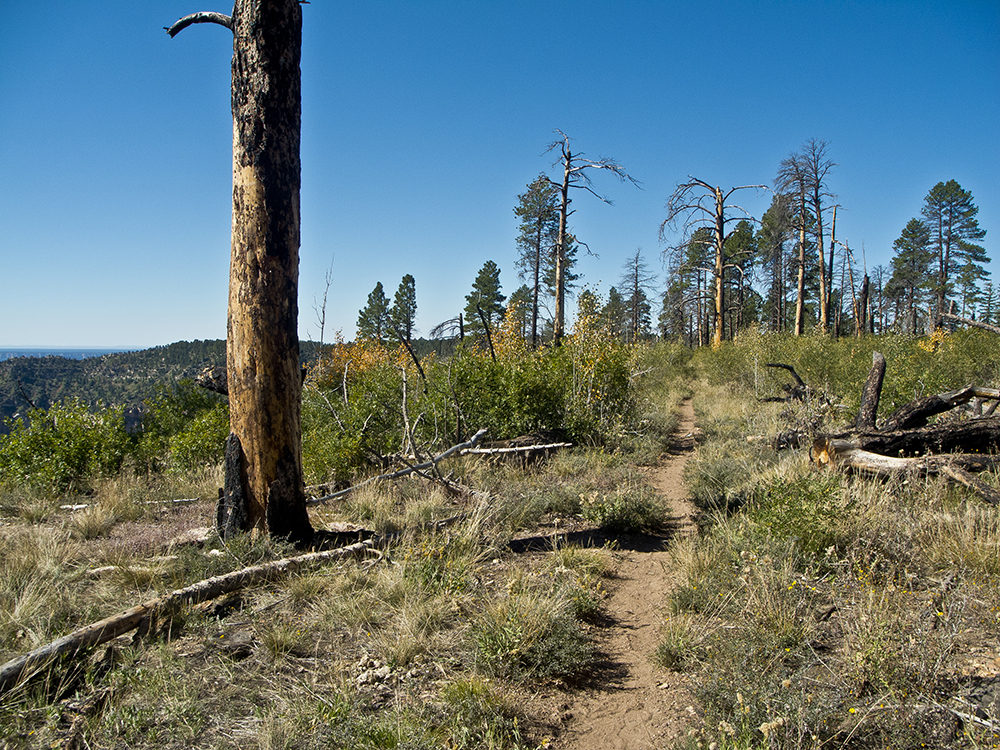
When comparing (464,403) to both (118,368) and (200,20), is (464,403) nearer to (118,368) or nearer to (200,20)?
(200,20)

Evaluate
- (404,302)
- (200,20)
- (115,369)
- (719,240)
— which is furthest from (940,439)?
(115,369)

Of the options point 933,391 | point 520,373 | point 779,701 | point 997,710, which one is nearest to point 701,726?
point 779,701

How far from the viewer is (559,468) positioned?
314 inches

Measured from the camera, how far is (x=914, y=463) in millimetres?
5184

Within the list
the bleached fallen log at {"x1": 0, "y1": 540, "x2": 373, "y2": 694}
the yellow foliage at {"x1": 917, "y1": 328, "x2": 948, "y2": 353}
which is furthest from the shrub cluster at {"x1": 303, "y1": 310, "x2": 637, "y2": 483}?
the yellow foliage at {"x1": 917, "y1": 328, "x2": 948, "y2": 353}

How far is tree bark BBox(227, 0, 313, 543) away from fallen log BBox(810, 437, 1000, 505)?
5714mm

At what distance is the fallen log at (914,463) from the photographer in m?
4.67

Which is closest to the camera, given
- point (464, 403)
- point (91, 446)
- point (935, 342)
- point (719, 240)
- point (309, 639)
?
point (309, 639)

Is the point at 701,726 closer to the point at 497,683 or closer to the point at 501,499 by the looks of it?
the point at 497,683

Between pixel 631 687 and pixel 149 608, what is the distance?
116 inches

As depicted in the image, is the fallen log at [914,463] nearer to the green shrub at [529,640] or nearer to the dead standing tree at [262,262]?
the green shrub at [529,640]

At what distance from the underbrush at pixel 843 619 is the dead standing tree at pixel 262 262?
3.32 m

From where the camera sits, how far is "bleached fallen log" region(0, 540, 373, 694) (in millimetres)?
2623

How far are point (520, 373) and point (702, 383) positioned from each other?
13687 millimetres
